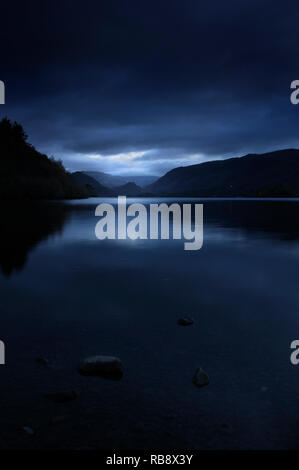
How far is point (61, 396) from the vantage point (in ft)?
14.7

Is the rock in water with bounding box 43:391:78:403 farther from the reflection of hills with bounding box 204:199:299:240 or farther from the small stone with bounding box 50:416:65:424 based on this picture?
the reflection of hills with bounding box 204:199:299:240

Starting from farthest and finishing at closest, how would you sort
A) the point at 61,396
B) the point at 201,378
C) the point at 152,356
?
the point at 152,356 → the point at 201,378 → the point at 61,396

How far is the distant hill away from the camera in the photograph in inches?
5404

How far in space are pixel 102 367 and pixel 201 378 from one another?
1.59 metres

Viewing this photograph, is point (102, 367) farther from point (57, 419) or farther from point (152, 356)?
point (57, 419)

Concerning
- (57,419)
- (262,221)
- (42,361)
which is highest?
(262,221)

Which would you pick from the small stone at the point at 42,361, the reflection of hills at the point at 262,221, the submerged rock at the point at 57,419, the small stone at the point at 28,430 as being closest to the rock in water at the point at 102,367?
the small stone at the point at 42,361

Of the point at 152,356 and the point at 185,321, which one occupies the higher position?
the point at 185,321

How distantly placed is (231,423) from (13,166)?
187m

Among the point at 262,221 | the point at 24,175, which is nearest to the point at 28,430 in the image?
the point at 262,221

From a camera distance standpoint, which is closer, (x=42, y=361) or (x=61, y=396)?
(x=61, y=396)

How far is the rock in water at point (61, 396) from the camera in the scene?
4426mm
